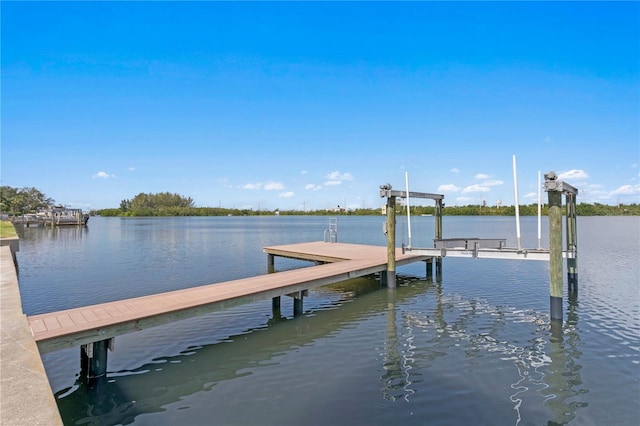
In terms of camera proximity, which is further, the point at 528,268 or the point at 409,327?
the point at 528,268

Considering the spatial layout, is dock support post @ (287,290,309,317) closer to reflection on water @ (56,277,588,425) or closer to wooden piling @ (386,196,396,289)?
reflection on water @ (56,277,588,425)

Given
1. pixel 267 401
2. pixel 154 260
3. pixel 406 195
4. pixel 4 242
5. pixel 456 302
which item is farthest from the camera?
pixel 154 260

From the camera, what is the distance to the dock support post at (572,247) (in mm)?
12320

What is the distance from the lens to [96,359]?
20.6ft

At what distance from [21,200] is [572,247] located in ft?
344

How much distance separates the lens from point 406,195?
43.6 ft

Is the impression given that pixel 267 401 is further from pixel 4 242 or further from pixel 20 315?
pixel 4 242

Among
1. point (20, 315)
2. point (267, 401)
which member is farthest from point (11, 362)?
point (267, 401)

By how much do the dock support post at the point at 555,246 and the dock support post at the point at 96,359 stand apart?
990cm

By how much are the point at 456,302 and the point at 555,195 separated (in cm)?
453

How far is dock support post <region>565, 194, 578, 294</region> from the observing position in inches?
485

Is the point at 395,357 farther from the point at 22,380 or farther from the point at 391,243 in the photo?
the point at 391,243

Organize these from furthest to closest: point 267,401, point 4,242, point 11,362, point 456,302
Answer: point 4,242 < point 456,302 < point 267,401 < point 11,362

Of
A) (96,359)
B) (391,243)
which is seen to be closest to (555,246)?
(391,243)
